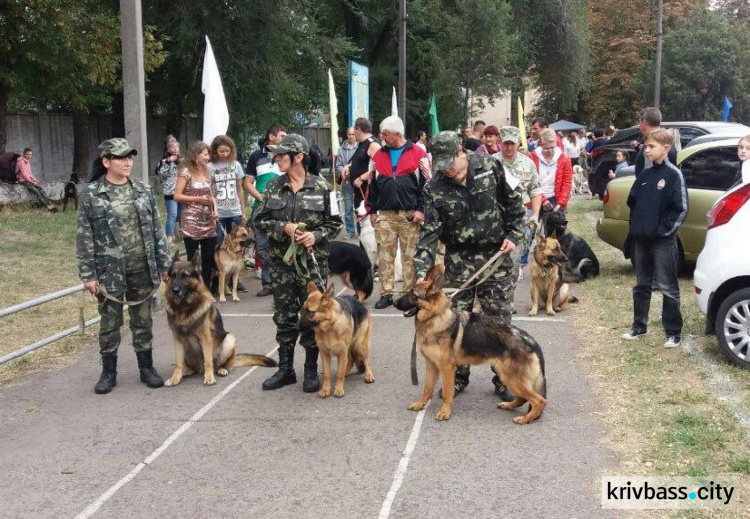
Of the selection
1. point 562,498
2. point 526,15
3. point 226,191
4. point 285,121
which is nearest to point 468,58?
point 526,15

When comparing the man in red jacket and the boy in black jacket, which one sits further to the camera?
the man in red jacket

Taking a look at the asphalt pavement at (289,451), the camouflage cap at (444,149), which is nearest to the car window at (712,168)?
the asphalt pavement at (289,451)

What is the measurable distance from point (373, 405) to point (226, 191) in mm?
4601

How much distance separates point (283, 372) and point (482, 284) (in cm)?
186

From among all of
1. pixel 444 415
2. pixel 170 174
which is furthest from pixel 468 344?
pixel 170 174

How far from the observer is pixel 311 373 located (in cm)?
630

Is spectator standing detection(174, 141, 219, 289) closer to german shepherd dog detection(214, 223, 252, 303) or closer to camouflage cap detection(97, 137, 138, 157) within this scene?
german shepherd dog detection(214, 223, 252, 303)

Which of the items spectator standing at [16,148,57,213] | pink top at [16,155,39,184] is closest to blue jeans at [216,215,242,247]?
spectator standing at [16,148,57,213]

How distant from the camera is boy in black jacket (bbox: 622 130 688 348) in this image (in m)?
6.85

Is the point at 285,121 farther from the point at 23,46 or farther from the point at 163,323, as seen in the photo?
the point at 163,323

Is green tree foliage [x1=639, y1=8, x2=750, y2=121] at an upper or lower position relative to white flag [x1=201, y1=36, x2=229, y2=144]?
upper

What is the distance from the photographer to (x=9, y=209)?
18984 millimetres

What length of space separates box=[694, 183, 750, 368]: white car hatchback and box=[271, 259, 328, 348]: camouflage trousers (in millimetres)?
3420

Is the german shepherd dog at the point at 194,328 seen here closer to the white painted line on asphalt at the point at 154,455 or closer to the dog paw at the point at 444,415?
the white painted line on asphalt at the point at 154,455
